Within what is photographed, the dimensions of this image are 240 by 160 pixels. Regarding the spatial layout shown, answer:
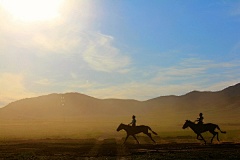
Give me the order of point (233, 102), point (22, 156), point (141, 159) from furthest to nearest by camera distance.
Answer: point (233, 102) → point (22, 156) → point (141, 159)

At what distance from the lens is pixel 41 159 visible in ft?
56.1

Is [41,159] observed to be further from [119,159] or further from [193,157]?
[193,157]

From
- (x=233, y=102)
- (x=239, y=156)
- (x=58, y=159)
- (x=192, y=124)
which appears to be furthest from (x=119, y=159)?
(x=233, y=102)

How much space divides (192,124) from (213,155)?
8.76 m

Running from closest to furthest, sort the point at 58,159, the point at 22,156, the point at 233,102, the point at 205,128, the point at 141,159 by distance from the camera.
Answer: the point at 141,159 → the point at 58,159 → the point at 22,156 → the point at 205,128 → the point at 233,102

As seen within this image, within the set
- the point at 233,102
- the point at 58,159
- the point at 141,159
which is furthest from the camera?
the point at 233,102

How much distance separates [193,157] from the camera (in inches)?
612

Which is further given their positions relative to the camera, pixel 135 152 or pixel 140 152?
pixel 135 152

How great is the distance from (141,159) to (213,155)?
15.6 ft

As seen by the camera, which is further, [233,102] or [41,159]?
[233,102]

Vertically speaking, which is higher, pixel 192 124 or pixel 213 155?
pixel 192 124

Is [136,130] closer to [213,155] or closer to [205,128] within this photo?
[205,128]

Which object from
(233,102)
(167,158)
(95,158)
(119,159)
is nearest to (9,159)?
(95,158)

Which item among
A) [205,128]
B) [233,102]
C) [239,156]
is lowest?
[239,156]
